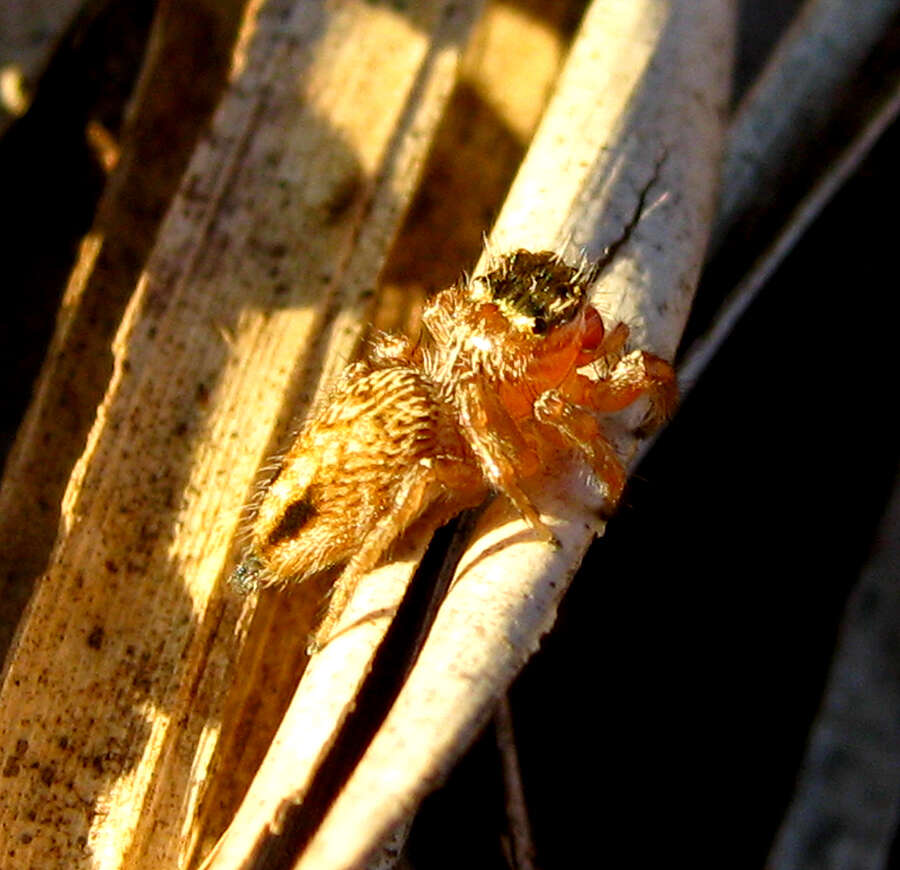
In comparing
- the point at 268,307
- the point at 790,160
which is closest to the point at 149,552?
the point at 268,307

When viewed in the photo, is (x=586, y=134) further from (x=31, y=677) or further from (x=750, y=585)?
(x=31, y=677)

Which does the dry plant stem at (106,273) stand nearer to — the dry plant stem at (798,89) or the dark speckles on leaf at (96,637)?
the dark speckles on leaf at (96,637)

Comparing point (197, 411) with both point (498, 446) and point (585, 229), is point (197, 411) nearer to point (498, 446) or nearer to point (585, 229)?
point (498, 446)

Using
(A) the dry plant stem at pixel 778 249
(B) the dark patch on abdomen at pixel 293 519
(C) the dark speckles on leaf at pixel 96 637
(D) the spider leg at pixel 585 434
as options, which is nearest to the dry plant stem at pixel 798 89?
(A) the dry plant stem at pixel 778 249

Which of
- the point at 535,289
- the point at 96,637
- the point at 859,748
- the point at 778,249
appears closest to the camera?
the point at 96,637

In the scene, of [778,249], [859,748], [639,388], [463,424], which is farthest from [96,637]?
[859,748]

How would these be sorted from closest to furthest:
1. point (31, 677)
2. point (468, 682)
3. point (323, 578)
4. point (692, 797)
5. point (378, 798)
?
point (378, 798) → point (468, 682) → point (31, 677) → point (323, 578) → point (692, 797)

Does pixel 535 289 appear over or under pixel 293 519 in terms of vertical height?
over
